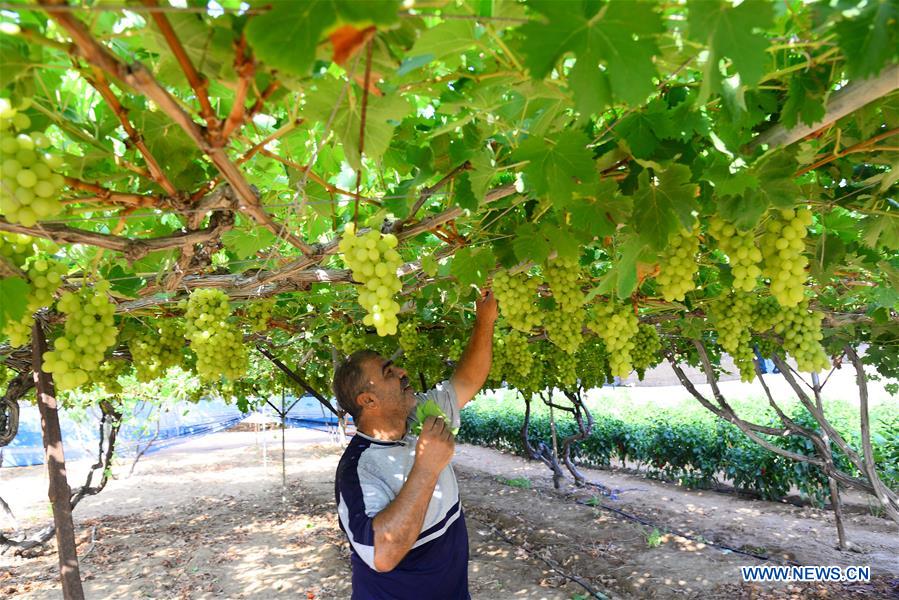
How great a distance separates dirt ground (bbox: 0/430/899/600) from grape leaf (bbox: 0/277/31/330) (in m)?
5.91

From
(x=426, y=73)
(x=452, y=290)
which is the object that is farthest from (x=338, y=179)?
(x=452, y=290)

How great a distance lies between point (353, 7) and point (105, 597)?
8054 mm

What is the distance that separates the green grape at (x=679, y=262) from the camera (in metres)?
2.08

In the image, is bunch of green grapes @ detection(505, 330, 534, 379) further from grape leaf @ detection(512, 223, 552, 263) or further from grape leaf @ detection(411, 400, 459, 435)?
grape leaf @ detection(512, 223, 552, 263)

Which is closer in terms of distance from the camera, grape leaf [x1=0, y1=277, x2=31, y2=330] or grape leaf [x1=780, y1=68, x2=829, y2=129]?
grape leaf [x1=780, y1=68, x2=829, y2=129]

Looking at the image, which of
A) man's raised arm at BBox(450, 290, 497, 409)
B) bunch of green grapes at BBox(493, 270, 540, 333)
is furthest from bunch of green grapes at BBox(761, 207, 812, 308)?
man's raised arm at BBox(450, 290, 497, 409)

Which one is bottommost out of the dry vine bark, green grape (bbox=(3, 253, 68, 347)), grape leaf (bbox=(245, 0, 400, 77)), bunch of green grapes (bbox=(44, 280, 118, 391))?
the dry vine bark

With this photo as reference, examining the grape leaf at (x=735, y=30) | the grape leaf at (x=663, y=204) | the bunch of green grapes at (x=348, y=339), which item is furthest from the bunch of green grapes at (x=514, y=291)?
the bunch of green grapes at (x=348, y=339)

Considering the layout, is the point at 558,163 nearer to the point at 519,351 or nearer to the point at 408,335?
the point at 408,335

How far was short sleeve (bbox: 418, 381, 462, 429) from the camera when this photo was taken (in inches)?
130

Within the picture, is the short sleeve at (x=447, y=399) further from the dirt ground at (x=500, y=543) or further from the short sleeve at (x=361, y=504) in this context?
the dirt ground at (x=500, y=543)

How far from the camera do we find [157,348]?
4059 mm

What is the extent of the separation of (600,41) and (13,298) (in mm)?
1735

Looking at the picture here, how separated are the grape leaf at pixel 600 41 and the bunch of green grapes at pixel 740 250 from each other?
3.35ft
